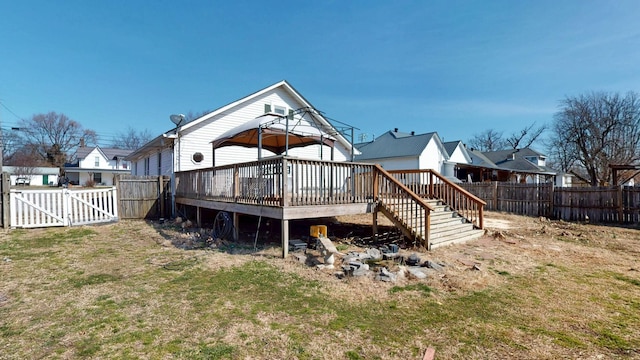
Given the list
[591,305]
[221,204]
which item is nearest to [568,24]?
[591,305]

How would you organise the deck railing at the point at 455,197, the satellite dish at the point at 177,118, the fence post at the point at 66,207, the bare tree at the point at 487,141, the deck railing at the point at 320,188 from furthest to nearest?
1. the bare tree at the point at 487,141
2. the satellite dish at the point at 177,118
3. the fence post at the point at 66,207
4. the deck railing at the point at 455,197
5. the deck railing at the point at 320,188

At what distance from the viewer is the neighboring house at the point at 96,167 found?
142 ft

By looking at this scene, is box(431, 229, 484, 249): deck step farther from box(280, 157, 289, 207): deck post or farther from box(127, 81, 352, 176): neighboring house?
box(127, 81, 352, 176): neighboring house

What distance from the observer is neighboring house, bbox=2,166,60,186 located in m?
40.3

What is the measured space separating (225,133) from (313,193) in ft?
19.2

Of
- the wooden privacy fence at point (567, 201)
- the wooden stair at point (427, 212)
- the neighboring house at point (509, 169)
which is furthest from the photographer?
the neighboring house at point (509, 169)

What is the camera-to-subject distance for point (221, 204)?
862 cm

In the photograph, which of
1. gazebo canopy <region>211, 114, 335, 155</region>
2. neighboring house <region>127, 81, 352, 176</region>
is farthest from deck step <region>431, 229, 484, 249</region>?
neighboring house <region>127, 81, 352, 176</region>

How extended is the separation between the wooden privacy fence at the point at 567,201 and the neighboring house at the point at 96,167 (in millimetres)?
46080

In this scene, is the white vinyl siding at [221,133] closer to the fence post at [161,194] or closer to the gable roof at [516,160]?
the fence post at [161,194]

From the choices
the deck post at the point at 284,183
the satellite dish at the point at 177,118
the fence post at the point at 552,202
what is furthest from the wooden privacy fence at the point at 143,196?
the fence post at the point at 552,202

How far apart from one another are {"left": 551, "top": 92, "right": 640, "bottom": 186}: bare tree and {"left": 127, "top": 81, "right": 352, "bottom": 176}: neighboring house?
88.3 ft

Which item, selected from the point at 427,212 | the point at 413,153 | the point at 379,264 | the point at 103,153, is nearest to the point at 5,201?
the point at 379,264

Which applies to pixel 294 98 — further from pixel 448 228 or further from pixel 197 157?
pixel 448 228
